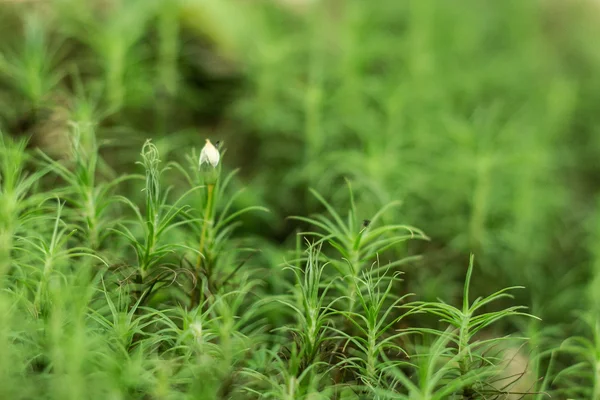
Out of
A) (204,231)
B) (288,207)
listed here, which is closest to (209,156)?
(204,231)

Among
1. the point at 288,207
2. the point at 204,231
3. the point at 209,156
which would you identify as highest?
the point at 209,156

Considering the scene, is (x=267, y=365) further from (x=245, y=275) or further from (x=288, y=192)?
(x=288, y=192)

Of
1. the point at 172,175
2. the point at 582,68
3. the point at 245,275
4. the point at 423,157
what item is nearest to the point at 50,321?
the point at 245,275

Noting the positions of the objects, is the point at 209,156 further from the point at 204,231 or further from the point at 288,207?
the point at 288,207

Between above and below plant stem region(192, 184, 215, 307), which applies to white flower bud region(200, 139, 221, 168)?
above

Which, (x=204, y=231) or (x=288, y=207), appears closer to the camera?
(x=204, y=231)

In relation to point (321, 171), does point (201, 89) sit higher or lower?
higher

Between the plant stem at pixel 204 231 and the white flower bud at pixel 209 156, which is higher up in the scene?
the white flower bud at pixel 209 156

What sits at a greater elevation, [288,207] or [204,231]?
[204,231]
